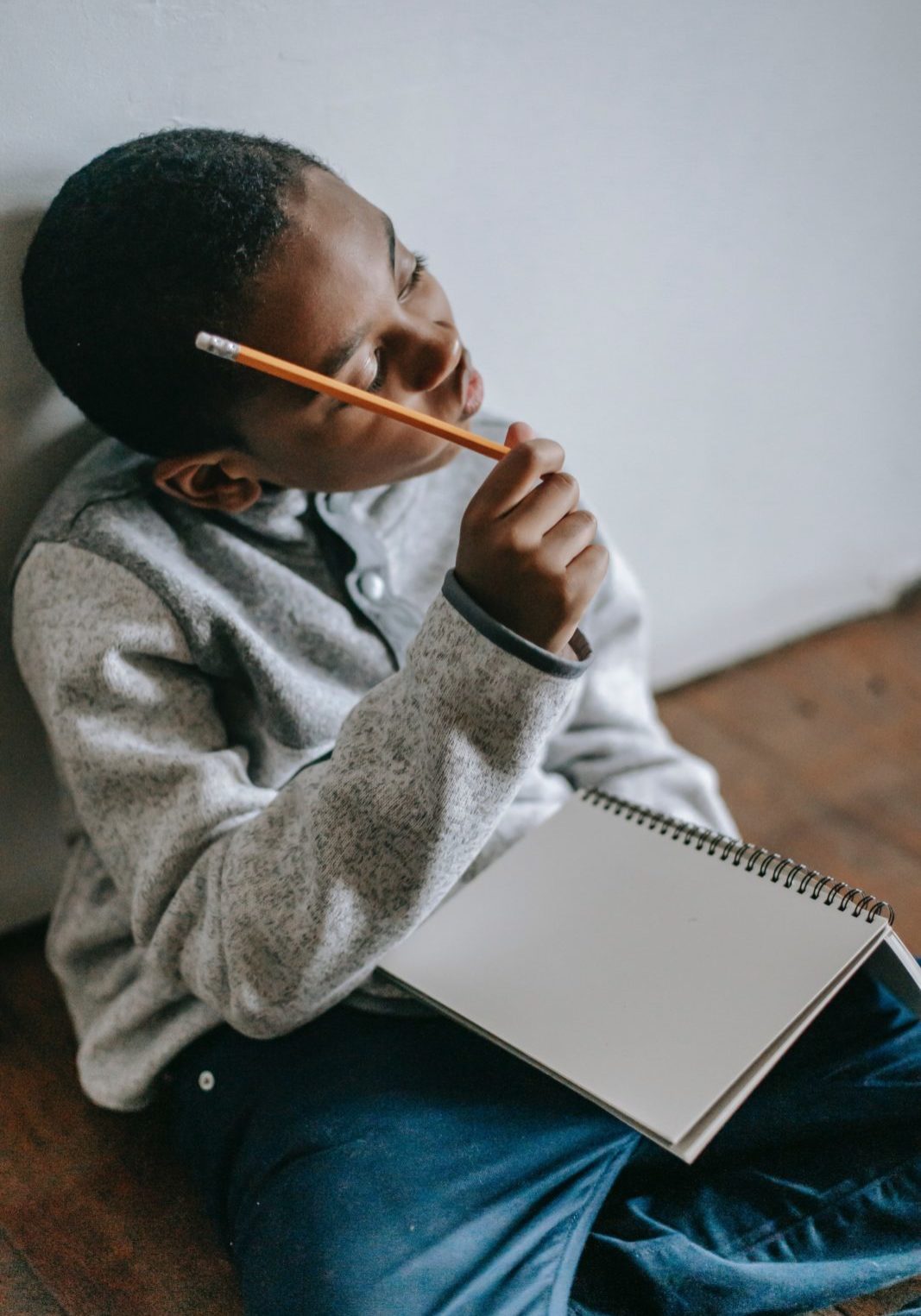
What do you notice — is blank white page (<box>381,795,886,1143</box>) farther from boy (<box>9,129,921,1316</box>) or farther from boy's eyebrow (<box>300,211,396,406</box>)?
boy's eyebrow (<box>300,211,396,406</box>)

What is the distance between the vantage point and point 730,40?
1077 millimetres

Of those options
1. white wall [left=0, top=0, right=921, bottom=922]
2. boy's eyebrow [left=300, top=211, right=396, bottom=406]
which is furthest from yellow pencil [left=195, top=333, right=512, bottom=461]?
white wall [left=0, top=0, right=921, bottom=922]

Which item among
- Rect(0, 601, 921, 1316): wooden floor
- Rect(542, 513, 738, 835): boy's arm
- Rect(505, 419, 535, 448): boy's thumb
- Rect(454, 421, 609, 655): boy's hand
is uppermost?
Rect(505, 419, 535, 448): boy's thumb

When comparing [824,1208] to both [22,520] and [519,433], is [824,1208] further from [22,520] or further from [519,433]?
[22,520]

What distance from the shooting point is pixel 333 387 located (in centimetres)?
66

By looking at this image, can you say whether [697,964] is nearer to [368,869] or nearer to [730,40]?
[368,869]

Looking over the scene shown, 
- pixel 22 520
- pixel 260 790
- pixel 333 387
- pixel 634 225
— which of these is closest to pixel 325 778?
pixel 260 790

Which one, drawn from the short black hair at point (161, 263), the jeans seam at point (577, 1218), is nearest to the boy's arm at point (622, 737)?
the jeans seam at point (577, 1218)

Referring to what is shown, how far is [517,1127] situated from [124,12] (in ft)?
2.38


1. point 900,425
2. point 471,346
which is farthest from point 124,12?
point 900,425

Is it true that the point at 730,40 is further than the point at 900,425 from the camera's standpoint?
No

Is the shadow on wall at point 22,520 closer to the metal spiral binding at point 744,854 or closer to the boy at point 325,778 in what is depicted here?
the boy at point 325,778

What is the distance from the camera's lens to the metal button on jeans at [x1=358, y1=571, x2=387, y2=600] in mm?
847

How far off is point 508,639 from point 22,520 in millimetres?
419
